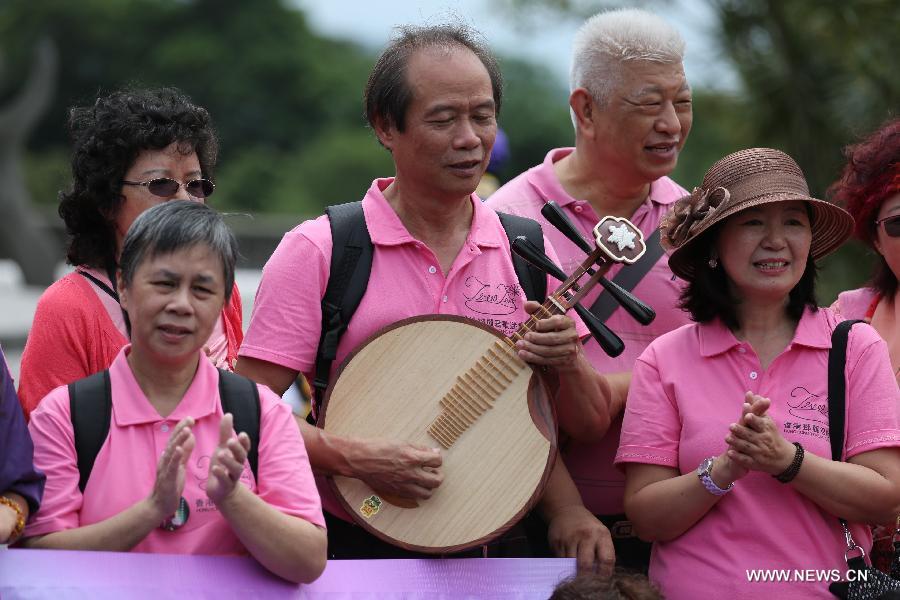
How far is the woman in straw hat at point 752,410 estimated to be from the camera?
372 cm

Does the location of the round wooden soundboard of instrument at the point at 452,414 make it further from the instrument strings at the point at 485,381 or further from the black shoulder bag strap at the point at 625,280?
the black shoulder bag strap at the point at 625,280

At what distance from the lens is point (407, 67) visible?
13.6 feet

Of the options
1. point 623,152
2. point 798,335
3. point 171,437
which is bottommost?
point 171,437

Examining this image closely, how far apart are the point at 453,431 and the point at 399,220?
660 mm

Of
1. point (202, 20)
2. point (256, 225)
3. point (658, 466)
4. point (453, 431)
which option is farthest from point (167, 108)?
point (202, 20)

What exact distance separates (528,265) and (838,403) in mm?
964

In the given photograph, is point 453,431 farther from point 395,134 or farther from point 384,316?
point 395,134

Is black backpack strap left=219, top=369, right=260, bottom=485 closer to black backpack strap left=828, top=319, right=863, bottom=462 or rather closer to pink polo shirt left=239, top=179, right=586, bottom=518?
pink polo shirt left=239, top=179, right=586, bottom=518

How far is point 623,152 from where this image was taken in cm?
486

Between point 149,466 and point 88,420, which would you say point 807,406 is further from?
point 88,420

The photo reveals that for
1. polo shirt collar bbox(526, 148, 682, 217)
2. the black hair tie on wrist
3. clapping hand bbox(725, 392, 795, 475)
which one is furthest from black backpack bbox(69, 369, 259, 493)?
polo shirt collar bbox(526, 148, 682, 217)

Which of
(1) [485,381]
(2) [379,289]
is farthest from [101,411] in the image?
(1) [485,381]

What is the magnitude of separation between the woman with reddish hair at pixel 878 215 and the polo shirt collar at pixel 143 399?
88.2 inches

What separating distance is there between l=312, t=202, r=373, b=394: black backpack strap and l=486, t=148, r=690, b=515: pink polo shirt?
850 millimetres
